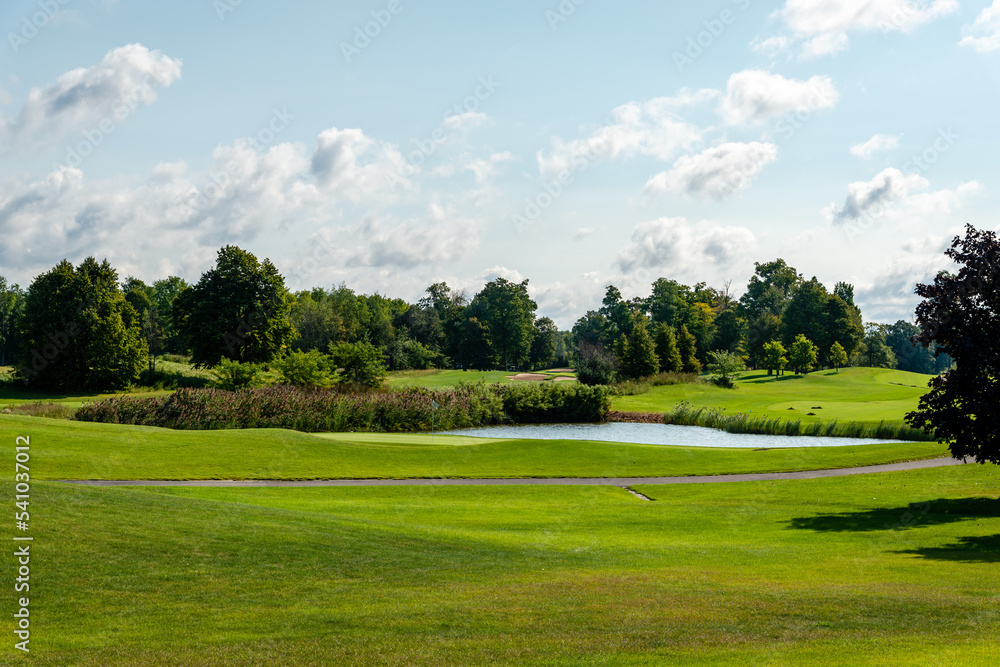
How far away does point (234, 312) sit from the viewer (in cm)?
5175

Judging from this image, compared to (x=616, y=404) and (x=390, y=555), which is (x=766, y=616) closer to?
(x=390, y=555)

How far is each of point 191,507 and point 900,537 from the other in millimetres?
13118

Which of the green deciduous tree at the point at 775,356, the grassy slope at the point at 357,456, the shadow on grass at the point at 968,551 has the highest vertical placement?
the green deciduous tree at the point at 775,356

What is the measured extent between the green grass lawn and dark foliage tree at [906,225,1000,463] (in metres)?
21.1

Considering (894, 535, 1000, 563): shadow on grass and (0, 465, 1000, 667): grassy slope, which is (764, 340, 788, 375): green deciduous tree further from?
(894, 535, 1000, 563): shadow on grass

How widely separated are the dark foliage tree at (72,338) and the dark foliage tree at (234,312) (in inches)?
222

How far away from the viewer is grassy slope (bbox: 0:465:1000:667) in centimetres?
634

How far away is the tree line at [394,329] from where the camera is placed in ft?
152

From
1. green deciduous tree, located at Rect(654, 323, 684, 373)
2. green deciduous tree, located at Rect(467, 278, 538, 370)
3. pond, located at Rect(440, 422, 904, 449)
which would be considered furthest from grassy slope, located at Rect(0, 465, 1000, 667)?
green deciduous tree, located at Rect(467, 278, 538, 370)

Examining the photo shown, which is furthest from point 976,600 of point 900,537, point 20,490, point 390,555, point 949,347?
point 20,490

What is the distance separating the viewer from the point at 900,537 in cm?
1362

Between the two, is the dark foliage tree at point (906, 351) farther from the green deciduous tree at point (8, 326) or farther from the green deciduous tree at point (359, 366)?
the green deciduous tree at point (8, 326)

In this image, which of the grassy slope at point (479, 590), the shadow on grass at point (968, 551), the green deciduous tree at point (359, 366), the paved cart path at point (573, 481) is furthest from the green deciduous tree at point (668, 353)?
the shadow on grass at point (968, 551)

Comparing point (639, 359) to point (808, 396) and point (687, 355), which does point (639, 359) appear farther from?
point (808, 396)
